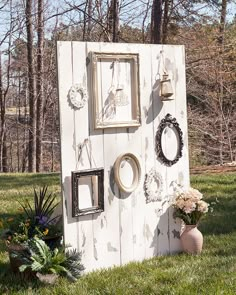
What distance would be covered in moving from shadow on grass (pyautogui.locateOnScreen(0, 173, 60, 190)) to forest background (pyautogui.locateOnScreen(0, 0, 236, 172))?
5.86 metres

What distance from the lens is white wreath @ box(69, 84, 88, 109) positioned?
4.16 meters

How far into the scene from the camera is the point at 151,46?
4.77 m

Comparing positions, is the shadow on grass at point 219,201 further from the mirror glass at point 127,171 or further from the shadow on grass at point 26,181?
the shadow on grass at point 26,181

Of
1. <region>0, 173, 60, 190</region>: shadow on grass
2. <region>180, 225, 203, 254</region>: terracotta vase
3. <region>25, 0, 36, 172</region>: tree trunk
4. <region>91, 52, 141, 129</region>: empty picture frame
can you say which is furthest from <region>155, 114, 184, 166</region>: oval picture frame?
<region>25, 0, 36, 172</region>: tree trunk

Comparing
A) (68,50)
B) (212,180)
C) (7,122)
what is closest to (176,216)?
(68,50)

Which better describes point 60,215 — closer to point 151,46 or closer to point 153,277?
point 153,277

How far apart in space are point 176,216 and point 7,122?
16561 millimetres

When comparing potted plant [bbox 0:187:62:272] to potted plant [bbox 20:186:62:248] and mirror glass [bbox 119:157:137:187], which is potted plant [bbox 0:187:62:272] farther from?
mirror glass [bbox 119:157:137:187]

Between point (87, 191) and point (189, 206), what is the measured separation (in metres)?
1.07

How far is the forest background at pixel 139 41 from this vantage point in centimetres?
1570

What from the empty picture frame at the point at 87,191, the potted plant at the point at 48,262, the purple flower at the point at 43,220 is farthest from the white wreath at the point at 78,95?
the potted plant at the point at 48,262

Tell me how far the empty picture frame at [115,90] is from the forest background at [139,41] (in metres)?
10.1

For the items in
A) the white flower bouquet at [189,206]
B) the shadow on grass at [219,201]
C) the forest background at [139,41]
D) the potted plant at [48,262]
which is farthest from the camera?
the forest background at [139,41]

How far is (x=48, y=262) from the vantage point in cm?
393
